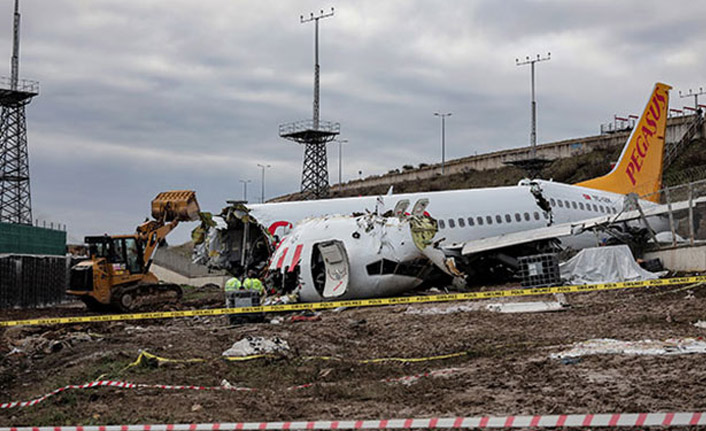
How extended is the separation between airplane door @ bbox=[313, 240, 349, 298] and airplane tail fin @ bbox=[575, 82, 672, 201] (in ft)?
51.1

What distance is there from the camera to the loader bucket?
24312 mm

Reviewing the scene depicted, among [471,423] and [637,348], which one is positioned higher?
[637,348]

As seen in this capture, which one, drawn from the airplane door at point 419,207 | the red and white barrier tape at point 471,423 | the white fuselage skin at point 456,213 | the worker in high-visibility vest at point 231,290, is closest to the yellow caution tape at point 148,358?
the red and white barrier tape at point 471,423

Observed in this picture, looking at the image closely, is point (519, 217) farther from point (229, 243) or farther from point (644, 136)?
point (229, 243)

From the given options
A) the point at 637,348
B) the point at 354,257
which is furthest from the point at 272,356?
the point at 354,257

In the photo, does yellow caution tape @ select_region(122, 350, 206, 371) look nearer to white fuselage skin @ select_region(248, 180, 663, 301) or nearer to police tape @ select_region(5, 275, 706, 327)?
police tape @ select_region(5, 275, 706, 327)

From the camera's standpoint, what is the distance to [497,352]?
10398mm

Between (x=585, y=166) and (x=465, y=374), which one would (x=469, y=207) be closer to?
(x=465, y=374)

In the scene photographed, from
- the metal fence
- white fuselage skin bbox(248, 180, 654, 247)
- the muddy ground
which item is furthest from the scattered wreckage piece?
the metal fence

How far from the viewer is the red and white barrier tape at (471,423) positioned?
5664 mm

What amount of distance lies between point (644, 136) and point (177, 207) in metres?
19.8

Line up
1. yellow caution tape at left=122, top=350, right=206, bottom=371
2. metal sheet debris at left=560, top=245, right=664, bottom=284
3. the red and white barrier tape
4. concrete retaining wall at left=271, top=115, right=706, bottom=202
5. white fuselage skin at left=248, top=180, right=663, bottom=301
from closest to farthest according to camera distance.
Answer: the red and white barrier tape → yellow caution tape at left=122, top=350, right=206, bottom=371 → white fuselage skin at left=248, top=180, right=663, bottom=301 → metal sheet debris at left=560, top=245, right=664, bottom=284 → concrete retaining wall at left=271, top=115, right=706, bottom=202

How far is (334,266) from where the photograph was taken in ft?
62.9

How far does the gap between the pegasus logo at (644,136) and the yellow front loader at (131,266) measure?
721 inches
